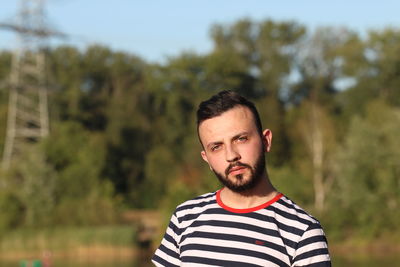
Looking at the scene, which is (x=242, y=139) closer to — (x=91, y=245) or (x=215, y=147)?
(x=215, y=147)

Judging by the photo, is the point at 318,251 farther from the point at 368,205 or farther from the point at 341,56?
the point at 341,56

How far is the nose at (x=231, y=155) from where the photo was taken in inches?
125

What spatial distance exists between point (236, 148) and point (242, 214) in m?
0.25

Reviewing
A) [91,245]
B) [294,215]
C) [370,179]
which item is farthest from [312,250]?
[370,179]

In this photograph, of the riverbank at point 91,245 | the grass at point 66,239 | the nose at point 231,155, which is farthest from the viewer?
the grass at point 66,239

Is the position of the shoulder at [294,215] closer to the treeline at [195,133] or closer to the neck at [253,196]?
the neck at [253,196]

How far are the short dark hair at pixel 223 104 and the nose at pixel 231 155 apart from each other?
149 millimetres

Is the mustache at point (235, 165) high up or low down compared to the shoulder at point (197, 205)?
up

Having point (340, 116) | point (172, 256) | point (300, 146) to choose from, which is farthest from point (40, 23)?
point (172, 256)

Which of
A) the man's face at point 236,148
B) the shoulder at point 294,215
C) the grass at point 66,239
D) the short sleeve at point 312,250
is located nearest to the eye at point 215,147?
the man's face at point 236,148

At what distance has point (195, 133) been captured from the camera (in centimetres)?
5519

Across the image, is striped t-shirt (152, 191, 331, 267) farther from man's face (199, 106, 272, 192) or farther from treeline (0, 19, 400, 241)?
treeline (0, 19, 400, 241)

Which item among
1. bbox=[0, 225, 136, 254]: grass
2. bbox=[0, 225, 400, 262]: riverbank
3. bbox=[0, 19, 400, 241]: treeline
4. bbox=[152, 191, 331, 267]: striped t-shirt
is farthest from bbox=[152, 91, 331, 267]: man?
bbox=[0, 19, 400, 241]: treeline

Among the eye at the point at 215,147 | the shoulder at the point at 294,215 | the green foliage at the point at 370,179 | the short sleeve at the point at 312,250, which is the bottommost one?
the short sleeve at the point at 312,250
